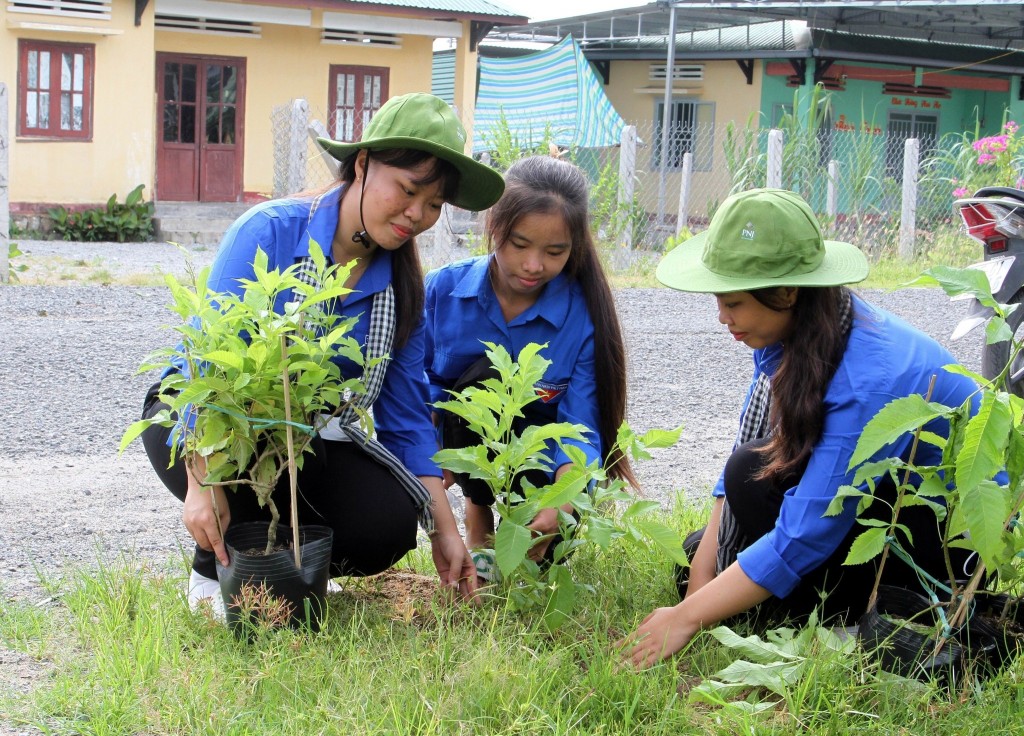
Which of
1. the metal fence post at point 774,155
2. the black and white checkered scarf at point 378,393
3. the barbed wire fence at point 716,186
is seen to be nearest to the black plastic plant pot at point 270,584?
the black and white checkered scarf at point 378,393

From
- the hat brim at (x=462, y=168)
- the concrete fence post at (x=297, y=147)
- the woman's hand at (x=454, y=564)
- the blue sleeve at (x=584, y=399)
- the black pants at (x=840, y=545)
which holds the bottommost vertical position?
the woman's hand at (x=454, y=564)

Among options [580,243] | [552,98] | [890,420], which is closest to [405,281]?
[580,243]

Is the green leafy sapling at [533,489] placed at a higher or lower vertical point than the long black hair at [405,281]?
lower

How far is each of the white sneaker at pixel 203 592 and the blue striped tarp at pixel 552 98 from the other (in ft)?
46.8

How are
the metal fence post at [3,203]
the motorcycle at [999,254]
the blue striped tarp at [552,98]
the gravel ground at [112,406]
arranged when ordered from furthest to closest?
the blue striped tarp at [552,98]
the metal fence post at [3,203]
the motorcycle at [999,254]
the gravel ground at [112,406]

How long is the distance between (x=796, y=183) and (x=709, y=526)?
11.1 meters

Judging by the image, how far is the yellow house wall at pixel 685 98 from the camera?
1889 centimetres

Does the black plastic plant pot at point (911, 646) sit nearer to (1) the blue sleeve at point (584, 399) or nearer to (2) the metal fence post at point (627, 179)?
(1) the blue sleeve at point (584, 399)

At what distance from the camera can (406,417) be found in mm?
3141

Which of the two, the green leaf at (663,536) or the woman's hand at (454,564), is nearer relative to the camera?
the green leaf at (663,536)

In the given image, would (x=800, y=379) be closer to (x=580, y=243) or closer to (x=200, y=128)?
(x=580, y=243)

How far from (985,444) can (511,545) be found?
1004mm

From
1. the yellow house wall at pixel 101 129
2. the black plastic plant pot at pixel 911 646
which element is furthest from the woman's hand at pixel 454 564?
the yellow house wall at pixel 101 129

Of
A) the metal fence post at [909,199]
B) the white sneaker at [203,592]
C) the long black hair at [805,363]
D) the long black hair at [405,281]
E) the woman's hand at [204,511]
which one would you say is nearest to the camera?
the long black hair at [805,363]
